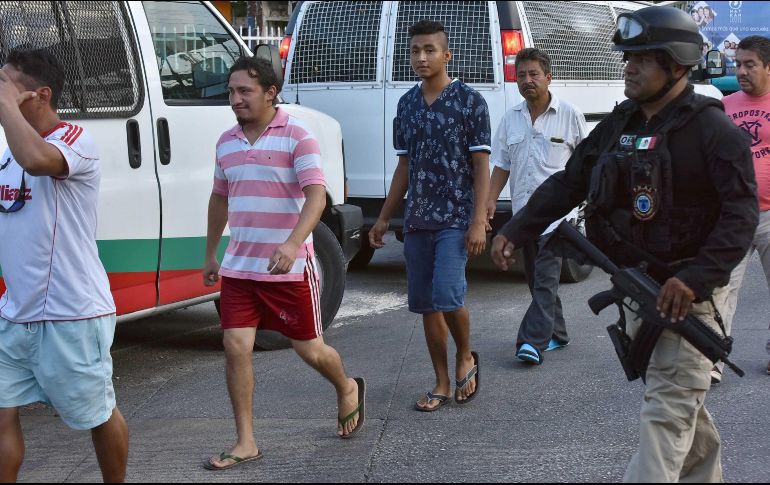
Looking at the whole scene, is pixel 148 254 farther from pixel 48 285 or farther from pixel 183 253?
pixel 48 285

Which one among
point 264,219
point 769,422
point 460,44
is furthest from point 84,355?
point 460,44

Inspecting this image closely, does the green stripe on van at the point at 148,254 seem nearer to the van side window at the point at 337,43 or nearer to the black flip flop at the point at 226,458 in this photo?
the black flip flop at the point at 226,458

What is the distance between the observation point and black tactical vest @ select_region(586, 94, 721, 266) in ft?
12.5

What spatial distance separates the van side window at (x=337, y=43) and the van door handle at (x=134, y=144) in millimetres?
3232

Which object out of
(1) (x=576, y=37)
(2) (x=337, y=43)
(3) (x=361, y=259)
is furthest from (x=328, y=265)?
(1) (x=576, y=37)

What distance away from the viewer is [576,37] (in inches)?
374

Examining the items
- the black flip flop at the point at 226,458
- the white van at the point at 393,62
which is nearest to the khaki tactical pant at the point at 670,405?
the black flip flop at the point at 226,458

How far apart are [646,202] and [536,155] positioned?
308 cm

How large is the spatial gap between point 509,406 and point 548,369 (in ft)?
2.73

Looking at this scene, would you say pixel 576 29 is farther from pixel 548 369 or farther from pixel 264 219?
pixel 264 219

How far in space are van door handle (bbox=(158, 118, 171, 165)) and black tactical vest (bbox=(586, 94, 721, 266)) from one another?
2.91 meters

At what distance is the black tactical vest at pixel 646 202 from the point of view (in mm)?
3809

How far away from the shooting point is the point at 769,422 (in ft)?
18.0

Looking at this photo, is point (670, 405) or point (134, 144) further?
point (134, 144)
